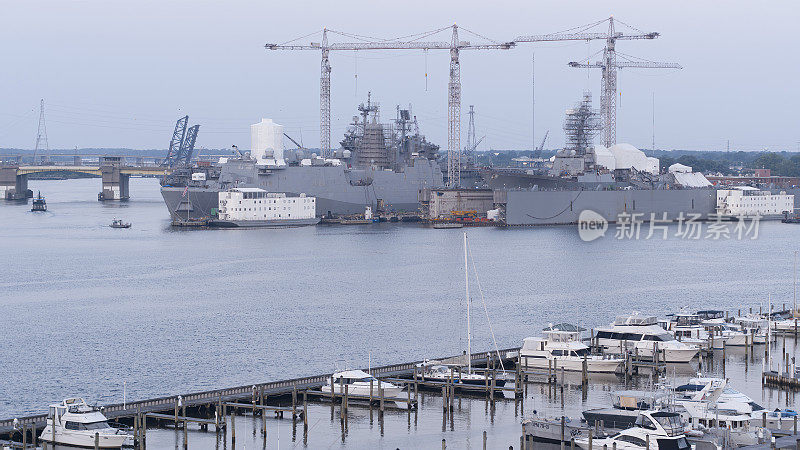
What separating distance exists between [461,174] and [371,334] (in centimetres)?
5963

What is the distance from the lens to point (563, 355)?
82.9 ft

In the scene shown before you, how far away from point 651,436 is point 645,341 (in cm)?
935

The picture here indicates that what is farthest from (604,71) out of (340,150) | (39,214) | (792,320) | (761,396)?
(761,396)

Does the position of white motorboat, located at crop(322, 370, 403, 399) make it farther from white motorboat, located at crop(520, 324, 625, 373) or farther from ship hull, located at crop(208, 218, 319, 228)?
ship hull, located at crop(208, 218, 319, 228)

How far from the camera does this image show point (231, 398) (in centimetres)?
2152

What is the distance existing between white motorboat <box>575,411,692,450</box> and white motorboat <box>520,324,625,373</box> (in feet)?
22.9

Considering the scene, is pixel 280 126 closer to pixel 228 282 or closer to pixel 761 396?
pixel 228 282

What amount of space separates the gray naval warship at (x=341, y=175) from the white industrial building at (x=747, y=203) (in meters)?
19.6

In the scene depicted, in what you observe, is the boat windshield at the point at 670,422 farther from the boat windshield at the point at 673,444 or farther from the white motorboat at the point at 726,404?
the white motorboat at the point at 726,404

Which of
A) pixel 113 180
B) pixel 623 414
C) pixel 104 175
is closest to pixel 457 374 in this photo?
pixel 623 414

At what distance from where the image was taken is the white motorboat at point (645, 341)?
26109mm

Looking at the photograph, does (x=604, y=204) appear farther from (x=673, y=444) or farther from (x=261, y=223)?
(x=673, y=444)

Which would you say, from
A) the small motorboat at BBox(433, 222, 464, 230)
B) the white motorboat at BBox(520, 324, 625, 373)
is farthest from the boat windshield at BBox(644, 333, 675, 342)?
the small motorboat at BBox(433, 222, 464, 230)

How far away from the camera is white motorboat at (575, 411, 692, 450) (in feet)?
56.2
